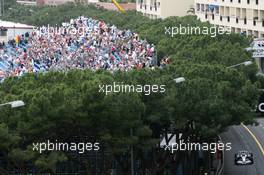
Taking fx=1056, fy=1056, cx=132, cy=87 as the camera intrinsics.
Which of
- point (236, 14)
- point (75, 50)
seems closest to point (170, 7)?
point (236, 14)

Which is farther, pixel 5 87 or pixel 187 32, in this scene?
pixel 187 32

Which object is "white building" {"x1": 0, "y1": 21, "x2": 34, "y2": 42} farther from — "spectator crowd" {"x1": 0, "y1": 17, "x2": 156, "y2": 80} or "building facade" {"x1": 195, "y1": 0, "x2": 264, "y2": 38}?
"building facade" {"x1": 195, "y1": 0, "x2": 264, "y2": 38}

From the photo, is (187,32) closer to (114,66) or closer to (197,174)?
(114,66)

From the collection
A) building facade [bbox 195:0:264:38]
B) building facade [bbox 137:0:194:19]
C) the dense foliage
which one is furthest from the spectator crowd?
building facade [bbox 137:0:194:19]

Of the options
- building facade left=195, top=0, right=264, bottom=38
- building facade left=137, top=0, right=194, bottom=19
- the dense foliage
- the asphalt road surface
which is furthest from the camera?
building facade left=137, top=0, right=194, bottom=19

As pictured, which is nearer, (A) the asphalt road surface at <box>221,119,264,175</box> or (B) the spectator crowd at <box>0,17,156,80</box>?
(A) the asphalt road surface at <box>221,119,264,175</box>

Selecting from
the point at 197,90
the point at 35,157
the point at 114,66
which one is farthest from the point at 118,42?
the point at 35,157

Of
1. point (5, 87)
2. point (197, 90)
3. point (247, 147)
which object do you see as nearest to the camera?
point (5, 87)
